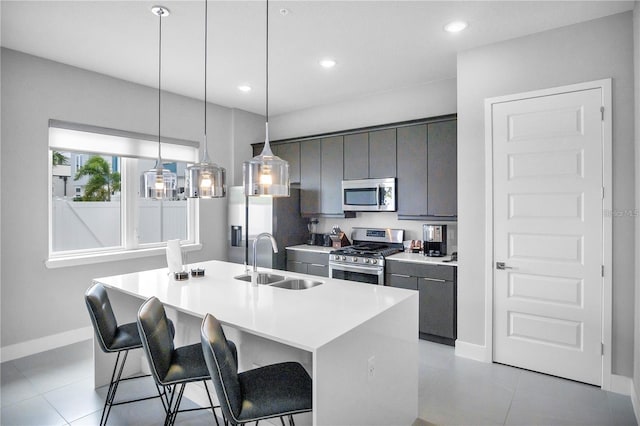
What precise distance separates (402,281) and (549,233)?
149cm

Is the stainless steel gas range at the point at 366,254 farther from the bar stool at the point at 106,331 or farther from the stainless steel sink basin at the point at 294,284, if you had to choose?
the bar stool at the point at 106,331

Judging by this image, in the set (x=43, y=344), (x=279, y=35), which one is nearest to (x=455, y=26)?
(x=279, y=35)

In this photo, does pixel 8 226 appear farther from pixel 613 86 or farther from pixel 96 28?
pixel 613 86

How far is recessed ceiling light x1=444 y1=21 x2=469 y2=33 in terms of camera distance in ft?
9.39

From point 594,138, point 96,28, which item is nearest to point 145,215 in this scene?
point 96,28

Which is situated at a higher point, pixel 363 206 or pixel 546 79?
pixel 546 79

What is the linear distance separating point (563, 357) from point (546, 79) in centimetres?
229

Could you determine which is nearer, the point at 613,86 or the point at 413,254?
the point at 613,86

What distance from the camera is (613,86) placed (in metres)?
2.73

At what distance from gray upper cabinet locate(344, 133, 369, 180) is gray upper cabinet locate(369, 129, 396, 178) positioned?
0.07 m

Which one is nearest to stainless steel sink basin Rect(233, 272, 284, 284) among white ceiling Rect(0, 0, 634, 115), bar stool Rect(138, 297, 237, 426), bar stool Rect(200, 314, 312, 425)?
bar stool Rect(138, 297, 237, 426)

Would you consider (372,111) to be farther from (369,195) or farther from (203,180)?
(203,180)

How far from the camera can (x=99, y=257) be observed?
12.9 feet

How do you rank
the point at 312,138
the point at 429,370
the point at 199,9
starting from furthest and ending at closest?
the point at 312,138
the point at 429,370
the point at 199,9
